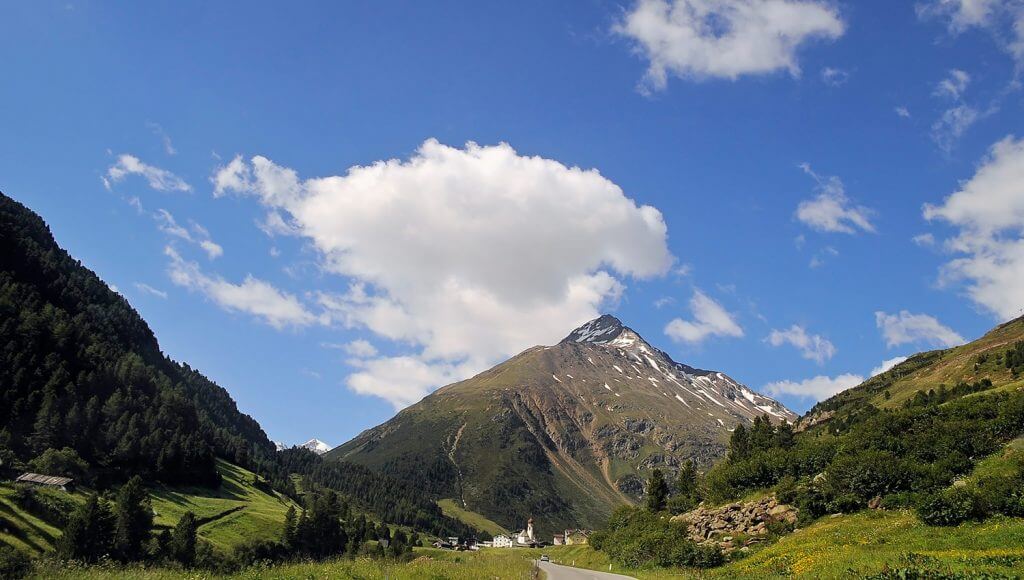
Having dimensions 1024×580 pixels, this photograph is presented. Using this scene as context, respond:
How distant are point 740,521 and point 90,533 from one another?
8742 centimetres

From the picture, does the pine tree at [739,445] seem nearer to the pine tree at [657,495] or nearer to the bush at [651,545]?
the pine tree at [657,495]

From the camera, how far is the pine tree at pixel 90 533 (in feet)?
250

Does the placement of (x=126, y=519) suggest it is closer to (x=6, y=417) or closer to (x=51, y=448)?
(x=51, y=448)

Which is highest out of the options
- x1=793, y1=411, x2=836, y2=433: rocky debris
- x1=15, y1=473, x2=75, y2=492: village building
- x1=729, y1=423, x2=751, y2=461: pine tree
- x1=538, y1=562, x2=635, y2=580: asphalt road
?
x1=793, y1=411, x2=836, y2=433: rocky debris

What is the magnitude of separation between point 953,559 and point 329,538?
14520cm

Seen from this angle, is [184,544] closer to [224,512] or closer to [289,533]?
[289,533]

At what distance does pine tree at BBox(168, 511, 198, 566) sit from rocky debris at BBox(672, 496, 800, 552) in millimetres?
76804

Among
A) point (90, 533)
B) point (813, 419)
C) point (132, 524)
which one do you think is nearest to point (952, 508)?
point (90, 533)

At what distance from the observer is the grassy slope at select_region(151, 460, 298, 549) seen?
121688 millimetres

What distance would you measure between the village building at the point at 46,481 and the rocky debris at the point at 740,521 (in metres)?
114

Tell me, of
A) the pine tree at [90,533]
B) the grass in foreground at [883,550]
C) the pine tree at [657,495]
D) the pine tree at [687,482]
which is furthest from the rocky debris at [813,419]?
the pine tree at [90,533]

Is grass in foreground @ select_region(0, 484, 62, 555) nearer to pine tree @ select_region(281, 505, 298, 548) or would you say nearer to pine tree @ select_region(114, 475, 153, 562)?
pine tree @ select_region(114, 475, 153, 562)

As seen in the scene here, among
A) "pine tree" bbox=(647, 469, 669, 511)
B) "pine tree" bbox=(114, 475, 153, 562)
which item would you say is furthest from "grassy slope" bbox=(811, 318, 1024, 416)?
"pine tree" bbox=(114, 475, 153, 562)

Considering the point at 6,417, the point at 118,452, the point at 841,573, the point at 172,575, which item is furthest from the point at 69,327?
the point at 841,573
